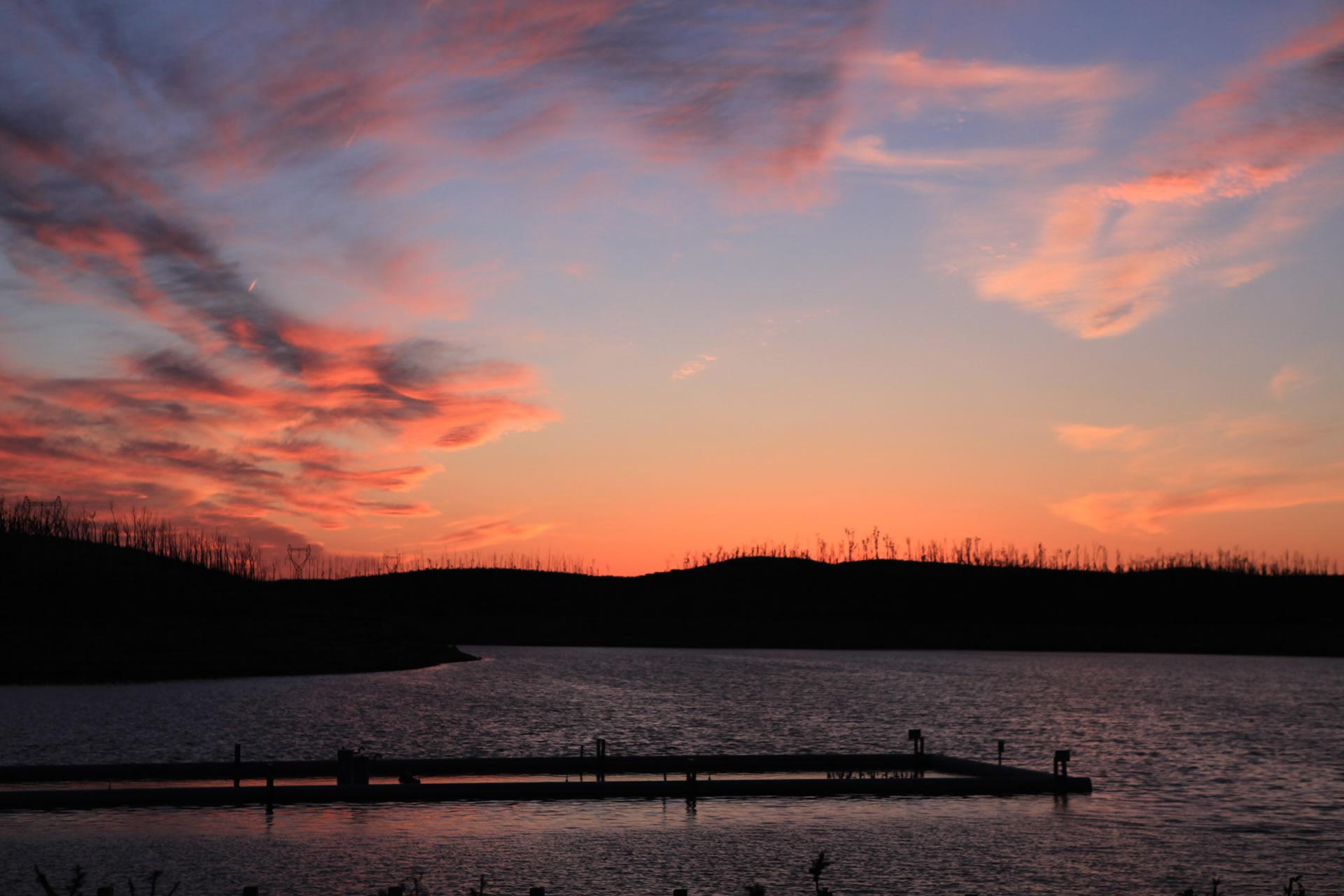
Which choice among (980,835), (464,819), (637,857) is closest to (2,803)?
(464,819)

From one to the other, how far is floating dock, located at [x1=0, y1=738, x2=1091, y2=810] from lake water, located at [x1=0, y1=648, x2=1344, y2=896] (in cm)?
57

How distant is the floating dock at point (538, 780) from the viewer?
4159 cm

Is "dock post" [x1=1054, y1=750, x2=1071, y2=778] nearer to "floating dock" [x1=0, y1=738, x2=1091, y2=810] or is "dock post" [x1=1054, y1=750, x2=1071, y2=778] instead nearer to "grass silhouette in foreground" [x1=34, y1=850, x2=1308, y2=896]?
"floating dock" [x1=0, y1=738, x2=1091, y2=810]

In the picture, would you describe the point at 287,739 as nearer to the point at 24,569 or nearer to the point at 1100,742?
the point at 1100,742

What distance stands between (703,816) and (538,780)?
8.92 m

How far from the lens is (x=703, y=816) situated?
140 ft

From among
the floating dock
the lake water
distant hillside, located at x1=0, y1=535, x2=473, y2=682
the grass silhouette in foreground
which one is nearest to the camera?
the grass silhouette in foreground

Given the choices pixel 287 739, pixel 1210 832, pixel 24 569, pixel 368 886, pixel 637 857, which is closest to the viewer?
pixel 368 886

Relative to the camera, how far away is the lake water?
3303 centimetres

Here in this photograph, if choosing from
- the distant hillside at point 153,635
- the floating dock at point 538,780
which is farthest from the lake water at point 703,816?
the distant hillside at point 153,635

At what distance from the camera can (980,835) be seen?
39750 mm

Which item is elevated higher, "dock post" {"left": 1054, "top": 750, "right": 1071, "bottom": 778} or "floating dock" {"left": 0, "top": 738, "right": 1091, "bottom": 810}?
"dock post" {"left": 1054, "top": 750, "right": 1071, "bottom": 778}

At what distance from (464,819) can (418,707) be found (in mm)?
76611

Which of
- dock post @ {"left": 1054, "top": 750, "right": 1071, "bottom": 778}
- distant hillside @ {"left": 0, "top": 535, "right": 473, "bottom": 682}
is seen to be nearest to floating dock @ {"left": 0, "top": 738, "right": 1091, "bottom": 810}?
dock post @ {"left": 1054, "top": 750, "right": 1071, "bottom": 778}
